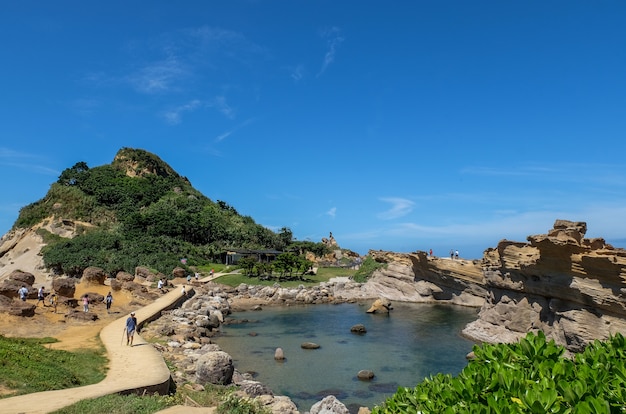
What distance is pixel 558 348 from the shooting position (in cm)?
604

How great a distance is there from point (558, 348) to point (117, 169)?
113536 millimetres

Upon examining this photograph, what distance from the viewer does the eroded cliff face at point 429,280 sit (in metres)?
43.7

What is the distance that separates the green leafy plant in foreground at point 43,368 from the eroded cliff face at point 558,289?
24.0 metres

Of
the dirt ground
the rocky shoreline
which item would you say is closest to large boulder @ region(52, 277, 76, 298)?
the dirt ground

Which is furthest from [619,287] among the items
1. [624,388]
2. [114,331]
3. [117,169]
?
[117,169]

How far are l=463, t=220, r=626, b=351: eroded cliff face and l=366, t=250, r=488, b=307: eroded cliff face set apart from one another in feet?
31.4

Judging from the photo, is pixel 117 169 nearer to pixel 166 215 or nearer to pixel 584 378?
pixel 166 215

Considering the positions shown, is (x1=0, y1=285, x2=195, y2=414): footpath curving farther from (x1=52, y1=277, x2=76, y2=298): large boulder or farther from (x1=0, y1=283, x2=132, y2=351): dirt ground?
(x1=52, y1=277, x2=76, y2=298): large boulder

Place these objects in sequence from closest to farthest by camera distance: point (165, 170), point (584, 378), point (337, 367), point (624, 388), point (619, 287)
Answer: point (624, 388) < point (584, 378) < point (619, 287) < point (337, 367) < point (165, 170)

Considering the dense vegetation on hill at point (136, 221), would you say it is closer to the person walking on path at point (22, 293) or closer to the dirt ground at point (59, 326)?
the person walking on path at point (22, 293)

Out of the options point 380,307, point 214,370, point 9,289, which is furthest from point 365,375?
point 9,289

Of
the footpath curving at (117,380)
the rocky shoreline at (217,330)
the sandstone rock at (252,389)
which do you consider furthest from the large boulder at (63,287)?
the sandstone rock at (252,389)

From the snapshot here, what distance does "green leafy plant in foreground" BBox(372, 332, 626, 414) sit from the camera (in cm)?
438

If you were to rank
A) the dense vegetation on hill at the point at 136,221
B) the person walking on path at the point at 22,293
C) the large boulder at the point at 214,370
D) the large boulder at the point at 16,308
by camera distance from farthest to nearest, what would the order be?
the dense vegetation on hill at the point at 136,221
the person walking on path at the point at 22,293
the large boulder at the point at 16,308
the large boulder at the point at 214,370
